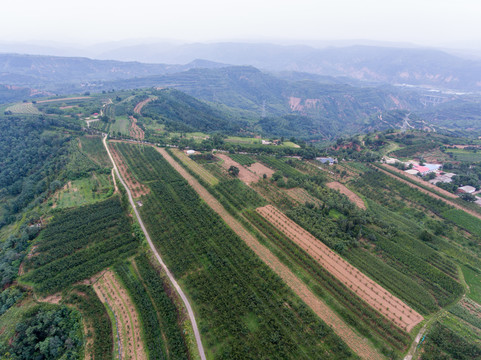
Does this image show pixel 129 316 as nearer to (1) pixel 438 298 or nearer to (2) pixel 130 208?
(2) pixel 130 208

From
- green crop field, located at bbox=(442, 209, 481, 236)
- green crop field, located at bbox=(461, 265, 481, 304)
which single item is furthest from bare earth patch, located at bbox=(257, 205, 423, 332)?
green crop field, located at bbox=(442, 209, 481, 236)

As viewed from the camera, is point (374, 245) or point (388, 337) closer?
point (388, 337)

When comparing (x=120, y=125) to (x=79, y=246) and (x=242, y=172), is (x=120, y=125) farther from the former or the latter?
(x=79, y=246)

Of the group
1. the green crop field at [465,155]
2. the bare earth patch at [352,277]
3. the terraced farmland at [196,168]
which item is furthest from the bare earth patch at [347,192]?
the green crop field at [465,155]

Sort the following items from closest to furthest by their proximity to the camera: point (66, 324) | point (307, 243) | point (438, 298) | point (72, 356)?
1. point (72, 356)
2. point (66, 324)
3. point (438, 298)
4. point (307, 243)

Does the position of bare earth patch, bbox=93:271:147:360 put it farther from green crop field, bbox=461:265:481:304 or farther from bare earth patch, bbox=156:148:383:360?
green crop field, bbox=461:265:481:304

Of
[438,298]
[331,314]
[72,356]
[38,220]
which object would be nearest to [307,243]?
[331,314]
